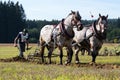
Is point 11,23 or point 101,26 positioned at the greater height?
point 11,23

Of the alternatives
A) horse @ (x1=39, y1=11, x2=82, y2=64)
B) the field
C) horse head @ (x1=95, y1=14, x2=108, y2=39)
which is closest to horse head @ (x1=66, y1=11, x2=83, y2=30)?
horse @ (x1=39, y1=11, x2=82, y2=64)

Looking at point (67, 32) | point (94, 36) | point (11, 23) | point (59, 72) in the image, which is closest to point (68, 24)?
point (67, 32)

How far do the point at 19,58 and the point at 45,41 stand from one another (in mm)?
2452

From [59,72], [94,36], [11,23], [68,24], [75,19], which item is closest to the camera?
[59,72]

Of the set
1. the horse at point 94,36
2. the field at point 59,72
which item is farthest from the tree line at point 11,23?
the field at point 59,72

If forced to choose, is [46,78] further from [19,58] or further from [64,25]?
[19,58]

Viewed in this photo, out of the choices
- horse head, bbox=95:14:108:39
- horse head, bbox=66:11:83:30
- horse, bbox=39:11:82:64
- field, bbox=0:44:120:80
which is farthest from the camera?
horse, bbox=39:11:82:64

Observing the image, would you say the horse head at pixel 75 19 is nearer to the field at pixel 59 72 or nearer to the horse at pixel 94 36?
the horse at pixel 94 36

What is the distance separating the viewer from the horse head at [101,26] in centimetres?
2339

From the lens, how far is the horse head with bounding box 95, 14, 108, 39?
76.7ft

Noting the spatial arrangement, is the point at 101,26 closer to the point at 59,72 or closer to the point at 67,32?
the point at 67,32

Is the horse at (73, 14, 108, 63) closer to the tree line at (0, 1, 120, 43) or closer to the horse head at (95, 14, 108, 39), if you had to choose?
the horse head at (95, 14, 108, 39)

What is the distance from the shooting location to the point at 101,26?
23.6 m

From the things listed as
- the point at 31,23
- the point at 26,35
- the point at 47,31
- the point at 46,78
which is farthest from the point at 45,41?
the point at 31,23
